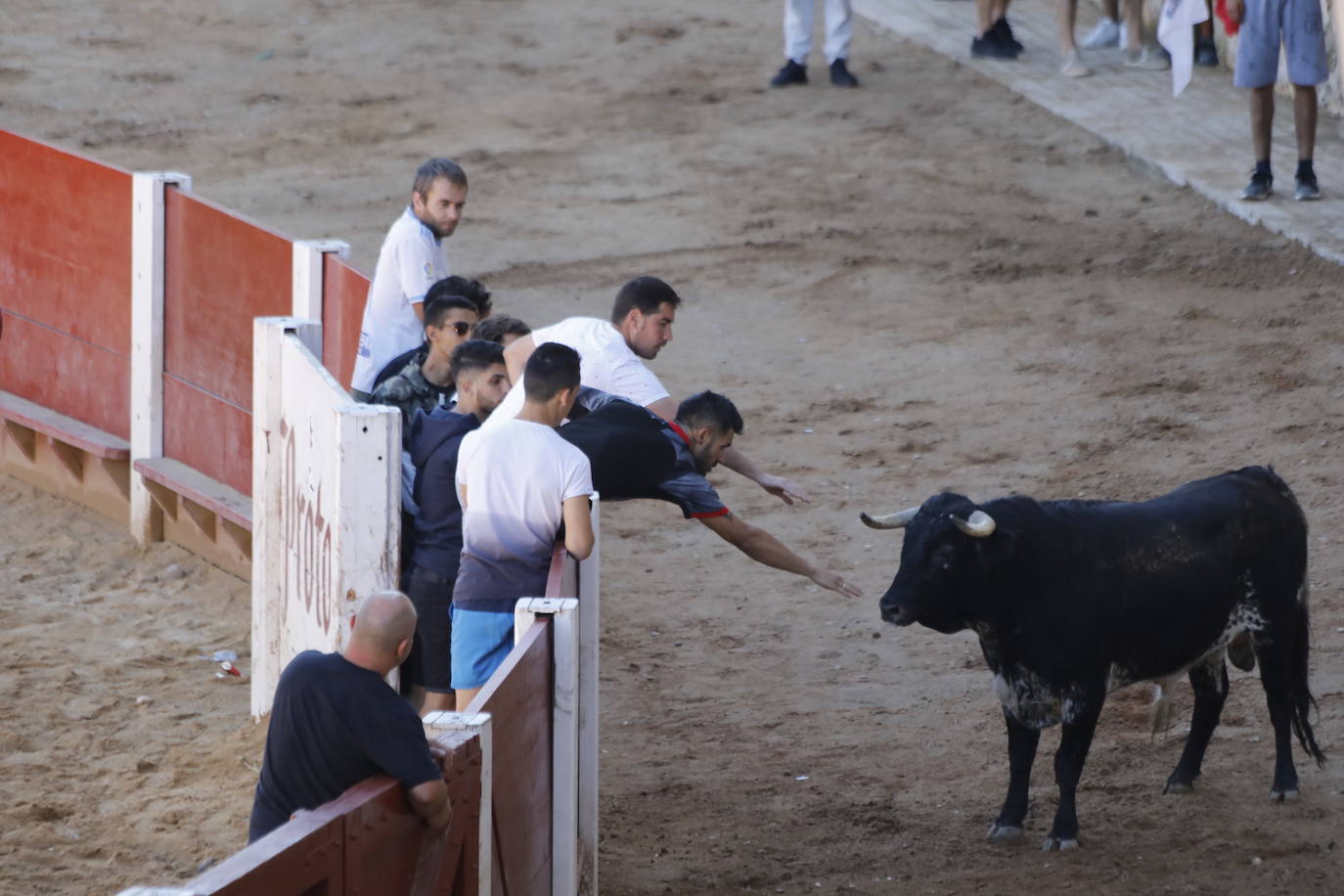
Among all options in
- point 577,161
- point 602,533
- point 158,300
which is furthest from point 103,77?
point 602,533

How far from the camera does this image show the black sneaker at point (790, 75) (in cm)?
1587

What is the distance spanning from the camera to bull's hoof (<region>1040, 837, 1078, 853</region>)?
582 centimetres

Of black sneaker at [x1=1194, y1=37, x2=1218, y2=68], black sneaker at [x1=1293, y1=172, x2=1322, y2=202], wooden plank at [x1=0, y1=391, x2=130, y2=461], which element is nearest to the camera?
wooden plank at [x1=0, y1=391, x2=130, y2=461]

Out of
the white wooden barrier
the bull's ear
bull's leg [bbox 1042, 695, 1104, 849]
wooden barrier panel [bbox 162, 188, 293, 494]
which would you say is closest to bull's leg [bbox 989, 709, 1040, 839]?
bull's leg [bbox 1042, 695, 1104, 849]

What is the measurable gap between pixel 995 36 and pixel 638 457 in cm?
1082

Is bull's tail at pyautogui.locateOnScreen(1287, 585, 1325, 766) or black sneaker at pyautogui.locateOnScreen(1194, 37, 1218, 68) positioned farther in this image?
black sneaker at pyautogui.locateOnScreen(1194, 37, 1218, 68)

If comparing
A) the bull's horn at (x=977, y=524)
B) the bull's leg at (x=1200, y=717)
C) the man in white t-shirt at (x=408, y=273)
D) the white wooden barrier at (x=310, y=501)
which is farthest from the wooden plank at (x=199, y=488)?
the bull's leg at (x=1200, y=717)

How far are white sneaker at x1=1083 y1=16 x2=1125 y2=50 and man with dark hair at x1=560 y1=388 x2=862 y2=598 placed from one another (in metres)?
10.9

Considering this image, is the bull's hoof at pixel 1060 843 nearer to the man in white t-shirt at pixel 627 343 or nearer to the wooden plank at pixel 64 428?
the man in white t-shirt at pixel 627 343

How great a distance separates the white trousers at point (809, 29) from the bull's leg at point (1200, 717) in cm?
967

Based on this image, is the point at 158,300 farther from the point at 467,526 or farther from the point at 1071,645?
the point at 1071,645

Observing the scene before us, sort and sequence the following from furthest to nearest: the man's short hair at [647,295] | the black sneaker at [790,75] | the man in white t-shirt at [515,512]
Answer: the black sneaker at [790,75] → the man's short hair at [647,295] → the man in white t-shirt at [515,512]

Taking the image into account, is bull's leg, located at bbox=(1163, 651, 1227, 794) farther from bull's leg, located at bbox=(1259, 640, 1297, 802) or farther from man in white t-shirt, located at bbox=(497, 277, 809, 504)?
man in white t-shirt, located at bbox=(497, 277, 809, 504)

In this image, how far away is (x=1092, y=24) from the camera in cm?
1670
